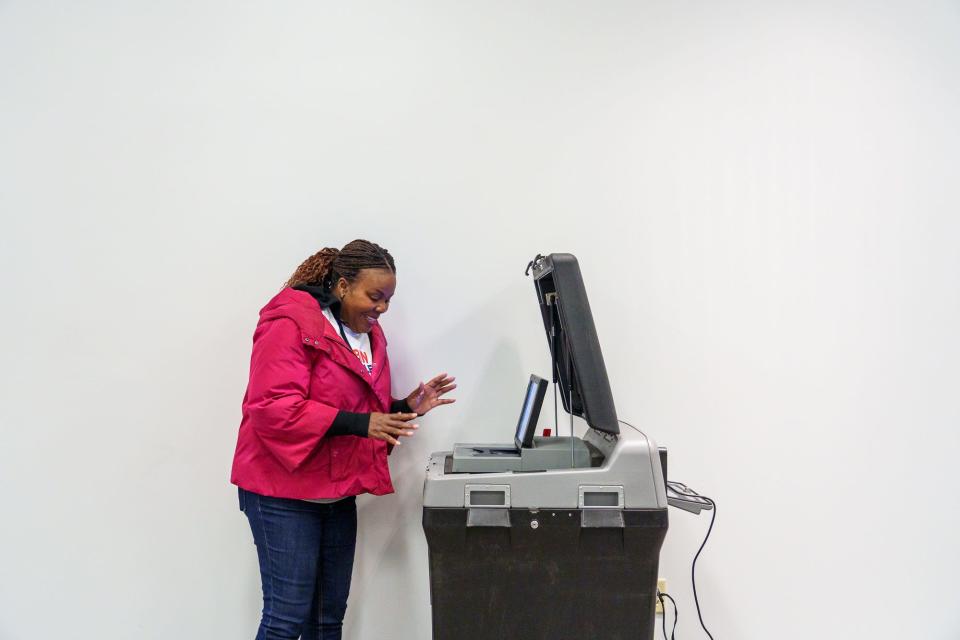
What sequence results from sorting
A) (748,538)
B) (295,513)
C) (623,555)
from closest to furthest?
1. (623,555)
2. (295,513)
3. (748,538)

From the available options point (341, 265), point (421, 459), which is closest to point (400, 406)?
point (421, 459)

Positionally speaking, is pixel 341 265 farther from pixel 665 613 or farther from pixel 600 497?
pixel 665 613

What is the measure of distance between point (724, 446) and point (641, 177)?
865mm

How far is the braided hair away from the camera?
1588mm

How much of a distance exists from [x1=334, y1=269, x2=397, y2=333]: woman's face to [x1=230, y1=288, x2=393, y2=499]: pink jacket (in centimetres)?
8

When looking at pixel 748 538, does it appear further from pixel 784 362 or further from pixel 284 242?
pixel 284 242

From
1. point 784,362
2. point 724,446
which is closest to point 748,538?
point 724,446

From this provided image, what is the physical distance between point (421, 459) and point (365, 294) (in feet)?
1.94

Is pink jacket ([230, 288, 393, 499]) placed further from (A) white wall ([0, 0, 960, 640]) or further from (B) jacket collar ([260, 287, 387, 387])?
(A) white wall ([0, 0, 960, 640])

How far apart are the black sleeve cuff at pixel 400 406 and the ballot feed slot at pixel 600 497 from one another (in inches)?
23.6

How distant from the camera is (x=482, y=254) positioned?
1863mm

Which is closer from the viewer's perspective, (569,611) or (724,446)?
(569,611)

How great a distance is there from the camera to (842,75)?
1875 mm

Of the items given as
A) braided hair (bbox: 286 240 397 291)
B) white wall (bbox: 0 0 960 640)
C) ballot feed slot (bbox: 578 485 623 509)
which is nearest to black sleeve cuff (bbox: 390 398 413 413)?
white wall (bbox: 0 0 960 640)
